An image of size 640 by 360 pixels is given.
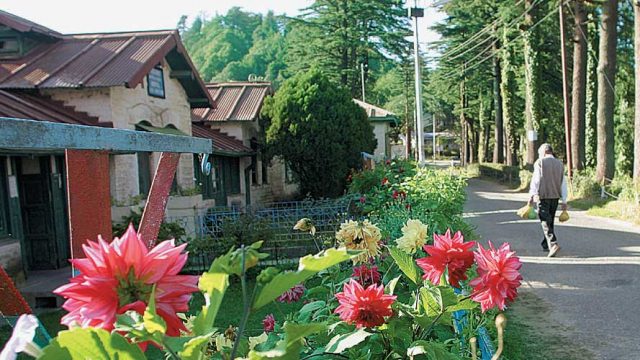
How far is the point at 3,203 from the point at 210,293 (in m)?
9.87

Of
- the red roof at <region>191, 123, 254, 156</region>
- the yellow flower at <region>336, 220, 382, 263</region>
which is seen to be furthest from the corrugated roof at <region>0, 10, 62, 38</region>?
the yellow flower at <region>336, 220, 382, 263</region>

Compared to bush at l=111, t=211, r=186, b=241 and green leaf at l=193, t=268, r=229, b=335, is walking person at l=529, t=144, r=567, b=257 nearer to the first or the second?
bush at l=111, t=211, r=186, b=241

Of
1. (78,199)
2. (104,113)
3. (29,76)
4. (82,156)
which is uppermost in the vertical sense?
(29,76)

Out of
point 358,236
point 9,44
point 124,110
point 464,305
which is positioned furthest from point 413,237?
point 9,44

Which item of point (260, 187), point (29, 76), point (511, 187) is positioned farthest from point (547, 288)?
point (511, 187)

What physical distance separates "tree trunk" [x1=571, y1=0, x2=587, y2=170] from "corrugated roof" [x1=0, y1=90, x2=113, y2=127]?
18.5 meters

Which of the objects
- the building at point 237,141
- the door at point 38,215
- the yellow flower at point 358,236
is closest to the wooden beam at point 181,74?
the building at point 237,141

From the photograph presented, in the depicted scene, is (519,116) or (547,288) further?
(519,116)

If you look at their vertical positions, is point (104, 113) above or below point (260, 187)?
above

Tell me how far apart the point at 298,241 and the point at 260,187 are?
11884mm

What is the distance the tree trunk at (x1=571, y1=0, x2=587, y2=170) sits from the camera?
2267 centimetres

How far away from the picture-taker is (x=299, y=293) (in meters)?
3.15

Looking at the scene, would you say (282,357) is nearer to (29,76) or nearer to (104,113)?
(104,113)

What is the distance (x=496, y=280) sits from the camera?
1579mm
